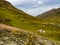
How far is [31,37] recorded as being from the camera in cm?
3225

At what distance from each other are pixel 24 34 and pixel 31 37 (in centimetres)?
117

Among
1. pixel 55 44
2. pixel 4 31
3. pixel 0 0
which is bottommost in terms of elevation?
pixel 55 44

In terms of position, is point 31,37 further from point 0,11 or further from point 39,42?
point 0,11

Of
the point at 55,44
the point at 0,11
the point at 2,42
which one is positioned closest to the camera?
the point at 2,42

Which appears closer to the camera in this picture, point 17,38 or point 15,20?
point 17,38

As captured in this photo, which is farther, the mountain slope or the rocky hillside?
the mountain slope

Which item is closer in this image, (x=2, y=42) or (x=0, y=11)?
(x=2, y=42)

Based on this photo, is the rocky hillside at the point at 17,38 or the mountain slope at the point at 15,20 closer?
the rocky hillside at the point at 17,38

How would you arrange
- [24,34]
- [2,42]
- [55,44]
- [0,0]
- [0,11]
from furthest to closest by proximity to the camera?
[0,0]
[0,11]
[55,44]
[24,34]
[2,42]

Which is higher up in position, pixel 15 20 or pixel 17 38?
pixel 15 20

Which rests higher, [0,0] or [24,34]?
[0,0]

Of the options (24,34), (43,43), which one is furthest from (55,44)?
(24,34)

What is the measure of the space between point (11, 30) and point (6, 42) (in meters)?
2.50

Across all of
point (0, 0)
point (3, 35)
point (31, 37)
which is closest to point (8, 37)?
point (3, 35)
